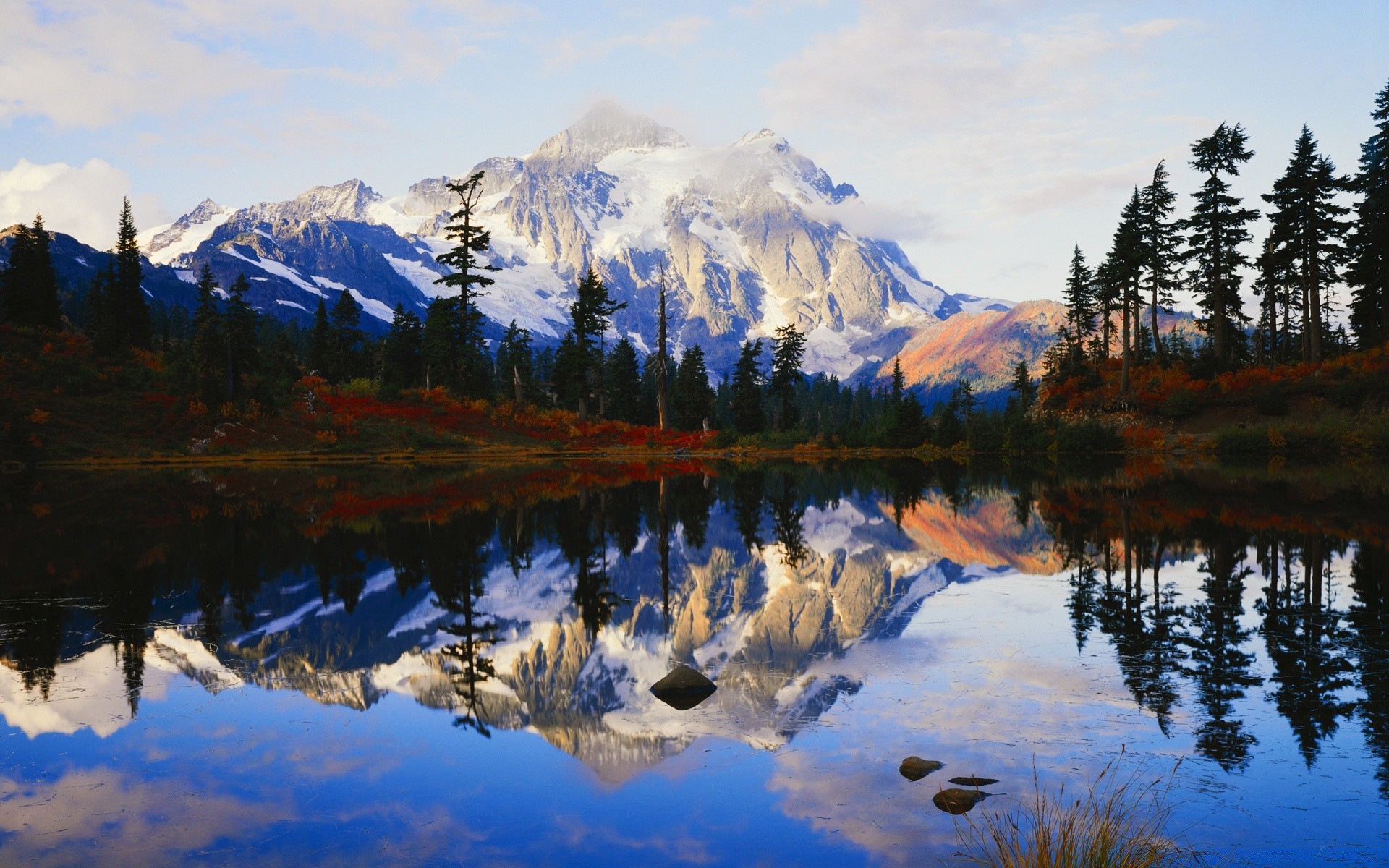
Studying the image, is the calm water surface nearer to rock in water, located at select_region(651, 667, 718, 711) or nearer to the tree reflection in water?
the tree reflection in water

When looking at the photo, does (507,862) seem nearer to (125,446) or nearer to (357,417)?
(125,446)

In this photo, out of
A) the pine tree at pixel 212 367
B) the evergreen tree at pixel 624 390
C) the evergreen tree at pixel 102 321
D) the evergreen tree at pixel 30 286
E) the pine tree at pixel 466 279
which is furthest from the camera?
the evergreen tree at pixel 624 390

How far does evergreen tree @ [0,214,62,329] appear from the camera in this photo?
62.9 meters

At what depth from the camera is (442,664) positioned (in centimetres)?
1128

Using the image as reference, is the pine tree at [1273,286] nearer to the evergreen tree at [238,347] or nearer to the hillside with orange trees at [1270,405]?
the hillside with orange trees at [1270,405]

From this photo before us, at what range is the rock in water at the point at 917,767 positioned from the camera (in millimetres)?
7648

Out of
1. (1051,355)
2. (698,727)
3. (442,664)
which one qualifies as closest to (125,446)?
(442,664)

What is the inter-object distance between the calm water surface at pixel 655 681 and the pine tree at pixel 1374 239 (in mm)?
47184

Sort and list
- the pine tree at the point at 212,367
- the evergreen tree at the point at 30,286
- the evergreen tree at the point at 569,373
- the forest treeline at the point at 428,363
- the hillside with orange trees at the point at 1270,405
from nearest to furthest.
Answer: the hillside with orange trees at the point at 1270,405, the pine tree at the point at 212,367, the forest treeline at the point at 428,363, the evergreen tree at the point at 30,286, the evergreen tree at the point at 569,373

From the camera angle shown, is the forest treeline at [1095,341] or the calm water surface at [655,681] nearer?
the calm water surface at [655,681]

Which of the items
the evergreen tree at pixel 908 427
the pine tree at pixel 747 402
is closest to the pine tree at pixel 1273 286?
the evergreen tree at pixel 908 427

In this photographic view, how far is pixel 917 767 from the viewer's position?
25.4ft

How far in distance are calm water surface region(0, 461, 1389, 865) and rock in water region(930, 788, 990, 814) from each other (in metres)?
0.11

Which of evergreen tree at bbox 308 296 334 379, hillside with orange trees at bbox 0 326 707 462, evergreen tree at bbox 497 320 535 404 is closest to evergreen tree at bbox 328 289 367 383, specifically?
evergreen tree at bbox 308 296 334 379
